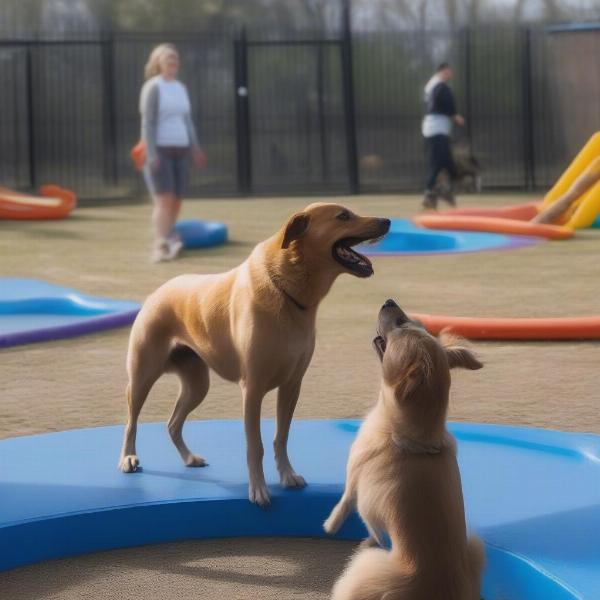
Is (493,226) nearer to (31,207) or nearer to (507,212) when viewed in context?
(507,212)

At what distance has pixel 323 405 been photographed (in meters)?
7.08

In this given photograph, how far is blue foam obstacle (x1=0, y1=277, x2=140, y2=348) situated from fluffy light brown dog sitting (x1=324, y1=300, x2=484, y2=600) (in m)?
5.45

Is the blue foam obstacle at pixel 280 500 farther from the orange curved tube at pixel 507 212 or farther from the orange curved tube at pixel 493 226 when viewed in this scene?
the orange curved tube at pixel 507 212

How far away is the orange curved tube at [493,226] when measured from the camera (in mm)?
15211

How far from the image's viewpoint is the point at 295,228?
4883 mm

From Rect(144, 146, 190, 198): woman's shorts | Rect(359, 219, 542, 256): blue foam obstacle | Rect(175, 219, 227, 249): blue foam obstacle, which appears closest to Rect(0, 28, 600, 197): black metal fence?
Rect(359, 219, 542, 256): blue foam obstacle

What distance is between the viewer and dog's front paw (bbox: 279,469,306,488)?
5.18 meters

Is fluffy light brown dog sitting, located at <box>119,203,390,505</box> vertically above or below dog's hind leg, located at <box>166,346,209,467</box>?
above

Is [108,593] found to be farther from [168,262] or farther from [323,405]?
[168,262]

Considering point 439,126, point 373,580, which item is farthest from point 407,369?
point 439,126

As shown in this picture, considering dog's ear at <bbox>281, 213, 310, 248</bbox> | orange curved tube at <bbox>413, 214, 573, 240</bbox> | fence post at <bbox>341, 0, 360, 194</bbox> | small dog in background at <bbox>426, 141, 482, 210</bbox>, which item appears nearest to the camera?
dog's ear at <bbox>281, 213, 310, 248</bbox>

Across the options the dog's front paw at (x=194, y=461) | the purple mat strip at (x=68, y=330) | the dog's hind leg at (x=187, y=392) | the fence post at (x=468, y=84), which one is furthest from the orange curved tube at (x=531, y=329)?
the fence post at (x=468, y=84)

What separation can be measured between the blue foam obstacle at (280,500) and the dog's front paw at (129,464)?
0.04 metres

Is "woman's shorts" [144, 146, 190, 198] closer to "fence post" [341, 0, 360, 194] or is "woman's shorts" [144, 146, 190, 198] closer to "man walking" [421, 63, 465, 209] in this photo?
"man walking" [421, 63, 465, 209]
